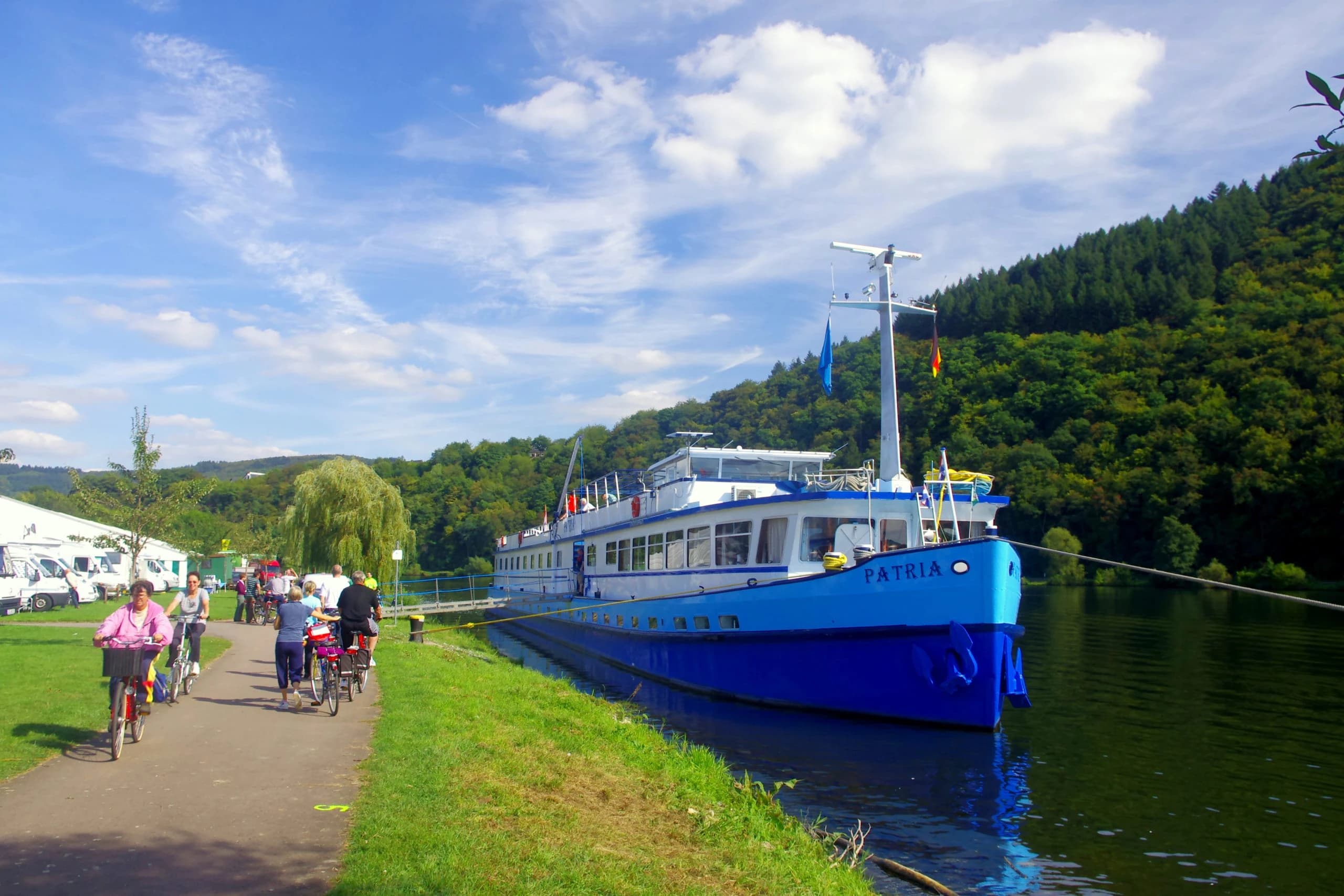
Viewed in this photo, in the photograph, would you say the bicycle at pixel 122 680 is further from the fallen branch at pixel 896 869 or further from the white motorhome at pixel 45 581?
the white motorhome at pixel 45 581

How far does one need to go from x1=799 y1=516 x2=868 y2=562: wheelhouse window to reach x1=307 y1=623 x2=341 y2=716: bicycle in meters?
8.84

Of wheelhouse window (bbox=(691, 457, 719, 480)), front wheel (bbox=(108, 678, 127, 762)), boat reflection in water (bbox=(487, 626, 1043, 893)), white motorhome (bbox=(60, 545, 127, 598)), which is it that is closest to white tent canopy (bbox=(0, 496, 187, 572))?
white motorhome (bbox=(60, 545, 127, 598))

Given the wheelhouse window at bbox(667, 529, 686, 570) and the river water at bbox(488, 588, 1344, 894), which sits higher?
the wheelhouse window at bbox(667, 529, 686, 570)

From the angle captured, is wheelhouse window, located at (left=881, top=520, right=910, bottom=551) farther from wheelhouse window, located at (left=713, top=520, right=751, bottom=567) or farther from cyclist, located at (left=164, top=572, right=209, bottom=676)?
cyclist, located at (left=164, top=572, right=209, bottom=676)

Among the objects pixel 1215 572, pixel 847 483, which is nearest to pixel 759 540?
pixel 847 483

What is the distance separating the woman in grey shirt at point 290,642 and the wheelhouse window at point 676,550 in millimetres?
9802

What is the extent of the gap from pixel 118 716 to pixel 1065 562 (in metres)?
65.9

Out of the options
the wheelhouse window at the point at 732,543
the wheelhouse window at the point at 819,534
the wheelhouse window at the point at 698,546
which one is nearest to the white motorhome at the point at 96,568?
the wheelhouse window at the point at 698,546

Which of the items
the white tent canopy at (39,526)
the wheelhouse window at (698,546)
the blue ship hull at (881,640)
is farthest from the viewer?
the white tent canopy at (39,526)

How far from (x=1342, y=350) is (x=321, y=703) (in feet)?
224

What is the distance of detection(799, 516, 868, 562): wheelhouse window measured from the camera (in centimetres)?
1762

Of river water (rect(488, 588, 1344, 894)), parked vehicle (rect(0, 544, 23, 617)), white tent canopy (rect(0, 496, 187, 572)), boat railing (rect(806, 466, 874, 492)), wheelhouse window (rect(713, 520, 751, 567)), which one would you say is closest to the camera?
river water (rect(488, 588, 1344, 894))

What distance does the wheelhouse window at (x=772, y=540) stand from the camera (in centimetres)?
1798

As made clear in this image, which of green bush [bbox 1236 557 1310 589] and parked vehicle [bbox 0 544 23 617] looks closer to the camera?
parked vehicle [bbox 0 544 23 617]
